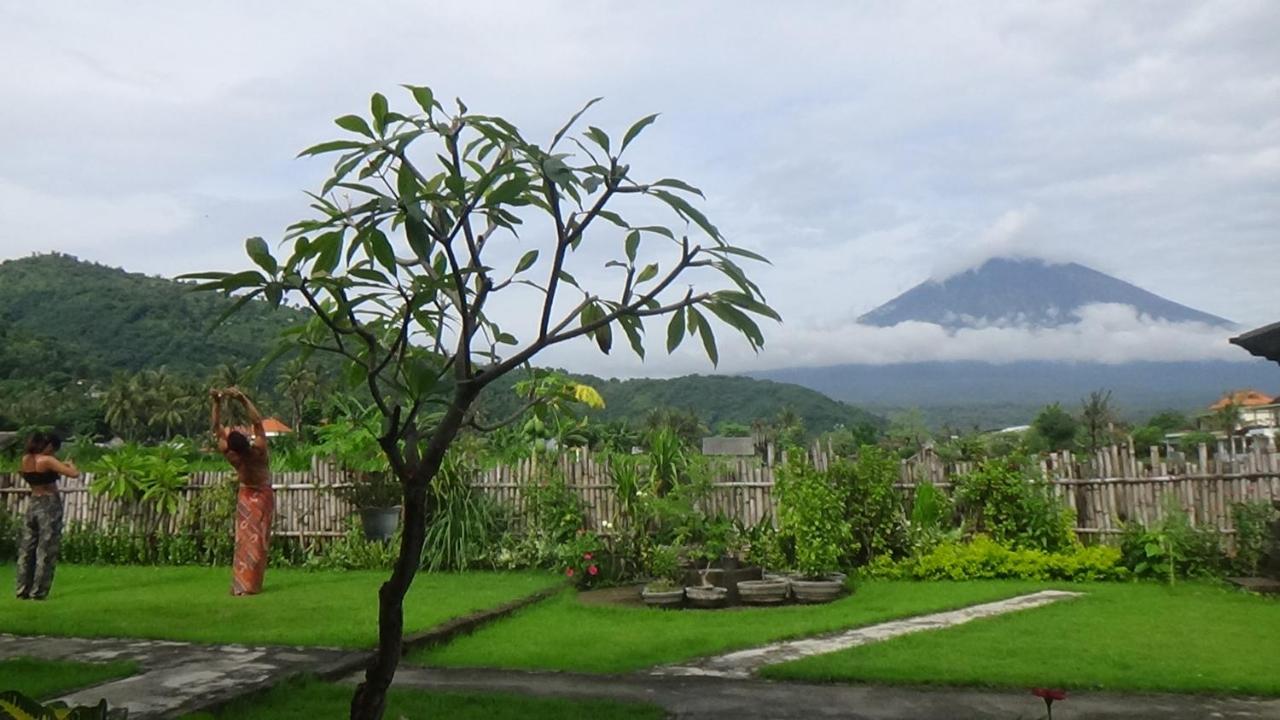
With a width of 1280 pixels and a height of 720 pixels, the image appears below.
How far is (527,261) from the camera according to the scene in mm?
2881

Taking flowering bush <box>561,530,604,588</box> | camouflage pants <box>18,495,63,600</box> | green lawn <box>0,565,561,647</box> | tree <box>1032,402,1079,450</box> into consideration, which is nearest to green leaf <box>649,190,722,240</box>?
green lawn <box>0,565,561,647</box>

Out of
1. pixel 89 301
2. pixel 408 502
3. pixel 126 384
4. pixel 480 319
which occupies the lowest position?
pixel 408 502

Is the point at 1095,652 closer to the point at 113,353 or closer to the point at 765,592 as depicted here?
the point at 765,592

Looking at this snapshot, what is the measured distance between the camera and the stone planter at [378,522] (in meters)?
12.1

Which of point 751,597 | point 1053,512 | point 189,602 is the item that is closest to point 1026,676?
point 751,597

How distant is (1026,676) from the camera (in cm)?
579

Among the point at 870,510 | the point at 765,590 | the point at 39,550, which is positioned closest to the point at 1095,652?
the point at 765,590

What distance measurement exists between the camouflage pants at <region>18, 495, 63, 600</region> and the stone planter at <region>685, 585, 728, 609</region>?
612cm

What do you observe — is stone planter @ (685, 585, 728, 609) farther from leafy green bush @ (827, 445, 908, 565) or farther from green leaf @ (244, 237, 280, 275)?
green leaf @ (244, 237, 280, 275)

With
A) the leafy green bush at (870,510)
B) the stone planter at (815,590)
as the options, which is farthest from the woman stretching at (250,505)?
the leafy green bush at (870,510)

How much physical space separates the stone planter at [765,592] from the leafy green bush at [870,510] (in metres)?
1.83

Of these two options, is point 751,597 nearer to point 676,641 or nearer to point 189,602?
point 676,641

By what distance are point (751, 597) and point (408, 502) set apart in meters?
7.19

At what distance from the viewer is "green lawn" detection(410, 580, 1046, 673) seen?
6727 millimetres
